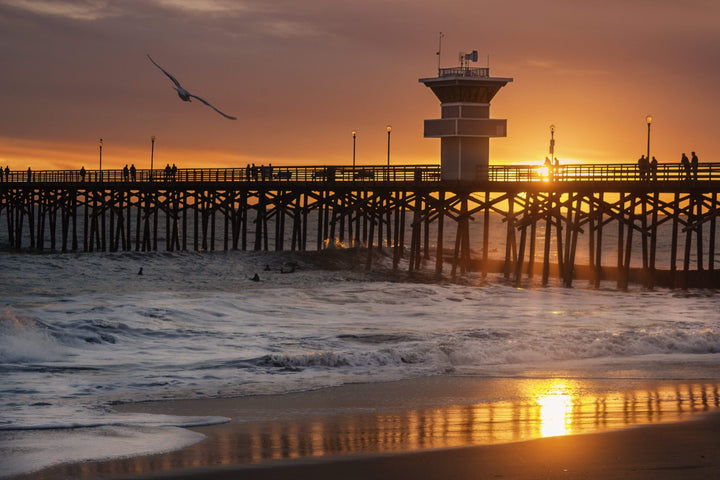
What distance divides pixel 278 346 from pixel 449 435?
27.5 feet

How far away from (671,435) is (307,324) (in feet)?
A: 42.7

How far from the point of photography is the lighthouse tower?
133 feet

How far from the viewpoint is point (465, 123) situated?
40719mm

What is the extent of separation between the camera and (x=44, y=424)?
11.0m

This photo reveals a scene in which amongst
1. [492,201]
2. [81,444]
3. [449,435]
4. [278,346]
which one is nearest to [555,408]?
[449,435]

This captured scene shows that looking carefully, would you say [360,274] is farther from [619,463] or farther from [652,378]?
[619,463]

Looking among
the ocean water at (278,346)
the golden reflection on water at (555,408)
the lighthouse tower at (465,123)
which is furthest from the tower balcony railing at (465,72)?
the golden reflection on water at (555,408)

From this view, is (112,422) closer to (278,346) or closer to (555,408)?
(555,408)

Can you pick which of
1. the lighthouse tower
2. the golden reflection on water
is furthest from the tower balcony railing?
the golden reflection on water

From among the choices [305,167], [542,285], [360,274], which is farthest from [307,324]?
[305,167]

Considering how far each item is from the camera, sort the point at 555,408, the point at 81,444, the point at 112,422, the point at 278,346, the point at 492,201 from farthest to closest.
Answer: the point at 492,201, the point at 278,346, the point at 555,408, the point at 112,422, the point at 81,444

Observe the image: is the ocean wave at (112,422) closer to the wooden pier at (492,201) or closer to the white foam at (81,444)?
the white foam at (81,444)

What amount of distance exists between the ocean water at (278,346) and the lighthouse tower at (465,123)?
8300 mm

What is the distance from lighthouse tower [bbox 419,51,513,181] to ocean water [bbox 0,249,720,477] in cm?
830
